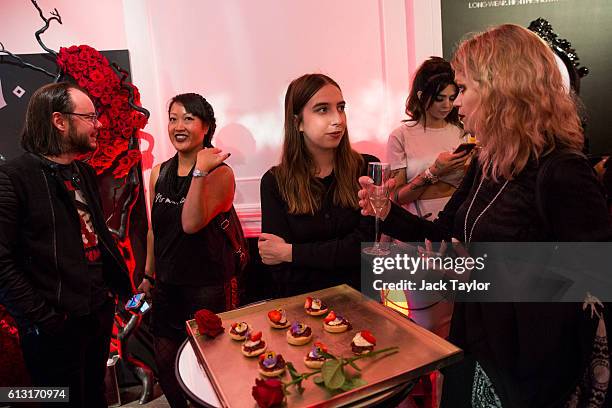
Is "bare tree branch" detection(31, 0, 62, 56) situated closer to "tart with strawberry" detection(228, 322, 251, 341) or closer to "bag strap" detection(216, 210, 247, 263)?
"bag strap" detection(216, 210, 247, 263)

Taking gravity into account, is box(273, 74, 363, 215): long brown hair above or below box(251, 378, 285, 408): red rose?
above

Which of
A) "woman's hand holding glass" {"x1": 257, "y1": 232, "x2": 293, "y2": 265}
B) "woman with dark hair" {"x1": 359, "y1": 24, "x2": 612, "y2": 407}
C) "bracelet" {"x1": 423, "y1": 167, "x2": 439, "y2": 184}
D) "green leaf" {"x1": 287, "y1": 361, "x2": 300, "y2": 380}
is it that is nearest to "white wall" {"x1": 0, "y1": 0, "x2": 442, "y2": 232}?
"bracelet" {"x1": 423, "y1": 167, "x2": 439, "y2": 184}

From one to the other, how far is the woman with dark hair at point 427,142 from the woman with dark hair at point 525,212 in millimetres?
1034

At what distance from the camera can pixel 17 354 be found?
306 cm

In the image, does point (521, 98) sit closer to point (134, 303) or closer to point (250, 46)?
point (134, 303)

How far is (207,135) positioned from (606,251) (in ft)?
7.14

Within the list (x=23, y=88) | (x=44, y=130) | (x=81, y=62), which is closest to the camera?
(x=44, y=130)

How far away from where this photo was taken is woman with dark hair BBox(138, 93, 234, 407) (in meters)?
2.29

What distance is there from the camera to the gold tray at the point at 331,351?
44.5 inches

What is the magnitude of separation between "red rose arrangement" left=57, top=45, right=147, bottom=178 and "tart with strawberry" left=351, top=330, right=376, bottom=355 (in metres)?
2.39

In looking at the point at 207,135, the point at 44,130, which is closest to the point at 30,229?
the point at 44,130

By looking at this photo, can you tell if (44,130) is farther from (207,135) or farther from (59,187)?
(207,135)

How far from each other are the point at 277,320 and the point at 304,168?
0.81 m

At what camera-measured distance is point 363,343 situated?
51.4 inches
